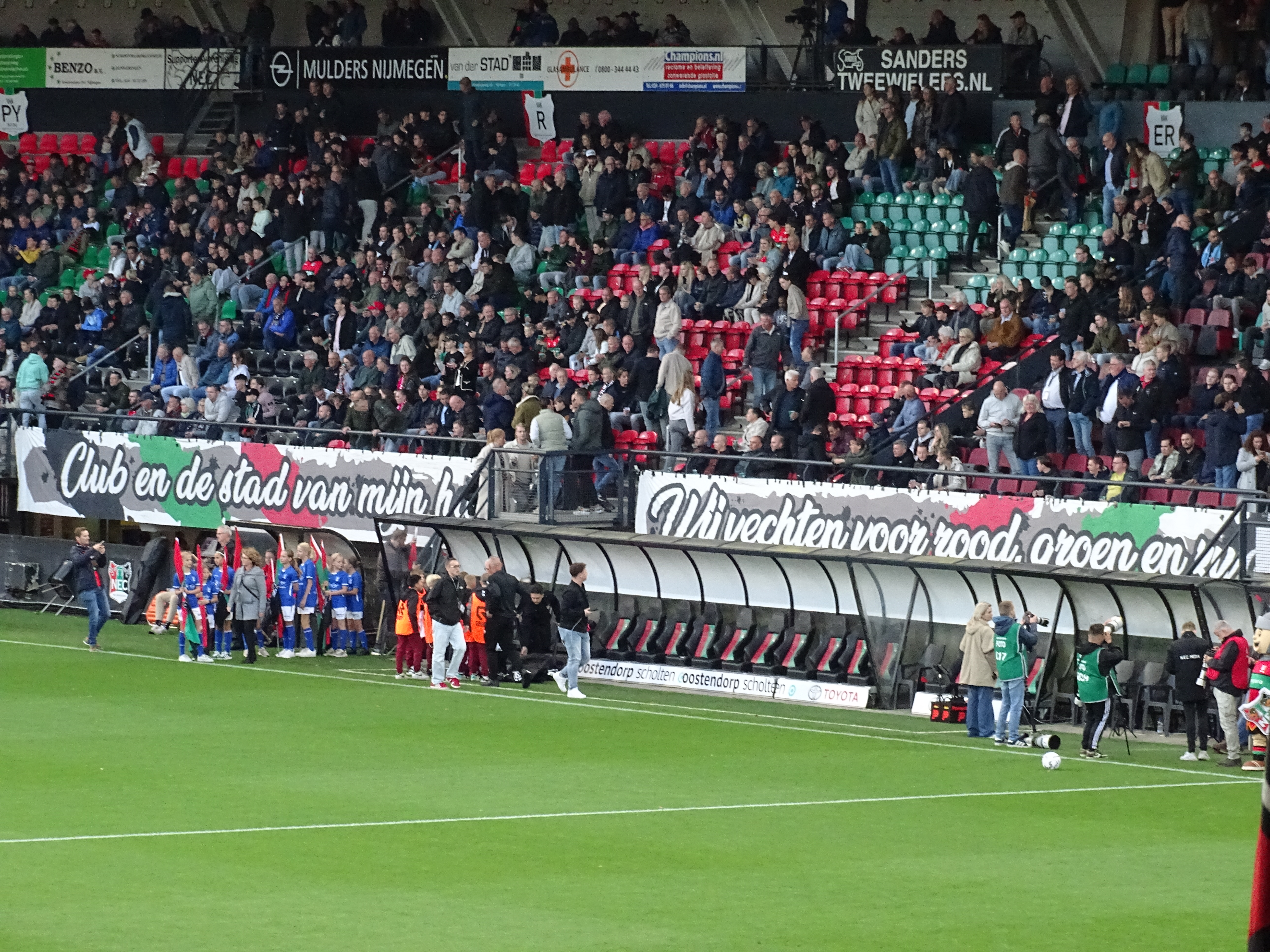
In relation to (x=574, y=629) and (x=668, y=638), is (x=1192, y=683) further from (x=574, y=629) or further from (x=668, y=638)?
(x=668, y=638)

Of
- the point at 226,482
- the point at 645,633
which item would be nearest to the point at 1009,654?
the point at 645,633

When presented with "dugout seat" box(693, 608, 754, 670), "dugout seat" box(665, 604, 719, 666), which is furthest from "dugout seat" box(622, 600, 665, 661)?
"dugout seat" box(693, 608, 754, 670)

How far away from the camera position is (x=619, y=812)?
18.6 m

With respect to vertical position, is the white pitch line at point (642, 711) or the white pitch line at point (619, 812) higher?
the white pitch line at point (642, 711)

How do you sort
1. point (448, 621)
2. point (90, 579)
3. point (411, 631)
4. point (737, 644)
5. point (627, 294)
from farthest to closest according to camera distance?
point (627, 294), point (90, 579), point (411, 631), point (737, 644), point (448, 621)

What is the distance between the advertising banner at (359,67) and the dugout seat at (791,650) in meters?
17.6

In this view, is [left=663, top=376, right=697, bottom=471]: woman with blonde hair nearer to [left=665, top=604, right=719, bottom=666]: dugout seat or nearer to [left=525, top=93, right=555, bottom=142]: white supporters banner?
[left=665, top=604, right=719, bottom=666]: dugout seat

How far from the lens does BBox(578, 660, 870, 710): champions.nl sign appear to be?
26.5 meters

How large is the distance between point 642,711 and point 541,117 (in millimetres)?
17047

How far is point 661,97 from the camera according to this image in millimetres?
38812

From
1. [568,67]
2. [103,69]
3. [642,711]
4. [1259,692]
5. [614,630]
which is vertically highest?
[103,69]

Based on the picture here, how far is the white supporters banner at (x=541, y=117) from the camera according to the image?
131 ft

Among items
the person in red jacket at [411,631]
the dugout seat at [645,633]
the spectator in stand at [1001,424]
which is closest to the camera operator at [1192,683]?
the spectator in stand at [1001,424]

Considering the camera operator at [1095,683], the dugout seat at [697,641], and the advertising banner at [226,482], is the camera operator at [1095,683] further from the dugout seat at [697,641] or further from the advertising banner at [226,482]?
the advertising banner at [226,482]
